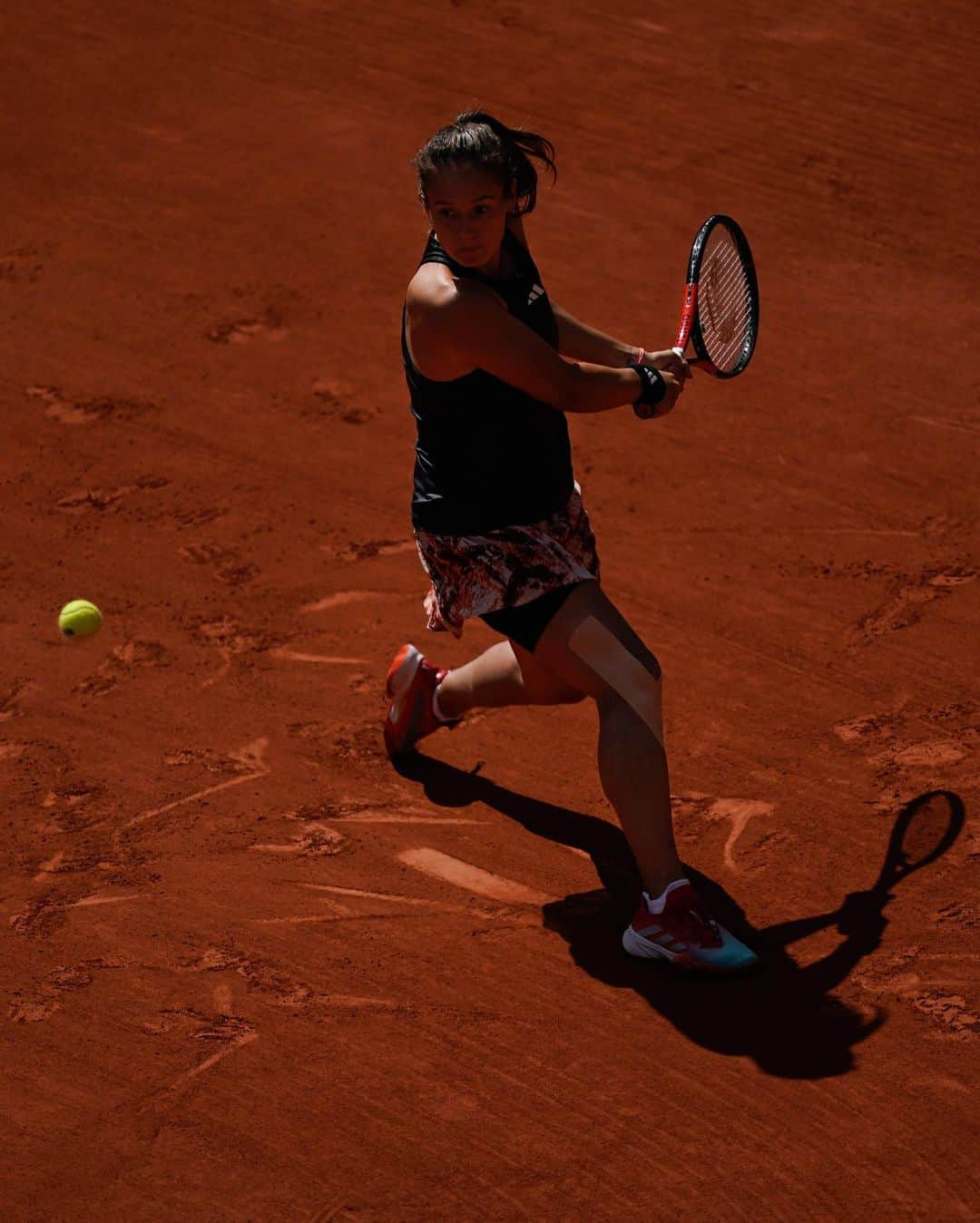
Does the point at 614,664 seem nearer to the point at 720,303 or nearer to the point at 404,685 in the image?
the point at 404,685

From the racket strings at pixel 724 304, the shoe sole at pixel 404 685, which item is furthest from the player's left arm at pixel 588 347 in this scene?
the shoe sole at pixel 404 685

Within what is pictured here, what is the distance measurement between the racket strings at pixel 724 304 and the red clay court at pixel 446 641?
39.0 inches

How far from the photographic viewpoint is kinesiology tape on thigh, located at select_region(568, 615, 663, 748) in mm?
3490

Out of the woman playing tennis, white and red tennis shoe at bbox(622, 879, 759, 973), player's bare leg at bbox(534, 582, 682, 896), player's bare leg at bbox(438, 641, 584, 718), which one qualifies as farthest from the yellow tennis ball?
white and red tennis shoe at bbox(622, 879, 759, 973)

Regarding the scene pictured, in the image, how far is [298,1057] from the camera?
3258 millimetres

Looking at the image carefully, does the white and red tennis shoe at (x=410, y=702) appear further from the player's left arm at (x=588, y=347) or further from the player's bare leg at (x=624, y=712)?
the player's left arm at (x=588, y=347)

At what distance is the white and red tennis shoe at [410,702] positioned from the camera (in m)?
4.25

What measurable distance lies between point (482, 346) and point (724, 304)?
1.17 m

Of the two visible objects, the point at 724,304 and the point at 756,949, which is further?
the point at 724,304

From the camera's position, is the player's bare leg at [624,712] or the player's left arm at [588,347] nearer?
the player's bare leg at [624,712]

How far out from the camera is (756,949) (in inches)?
140

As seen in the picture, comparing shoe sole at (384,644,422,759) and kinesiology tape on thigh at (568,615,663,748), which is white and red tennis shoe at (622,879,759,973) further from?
shoe sole at (384,644,422,759)

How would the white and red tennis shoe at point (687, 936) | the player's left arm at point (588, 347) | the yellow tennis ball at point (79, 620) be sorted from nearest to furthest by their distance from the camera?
the white and red tennis shoe at point (687, 936)
the player's left arm at point (588, 347)
the yellow tennis ball at point (79, 620)

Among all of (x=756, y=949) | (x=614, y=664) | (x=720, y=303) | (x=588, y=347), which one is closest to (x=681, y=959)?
(x=756, y=949)
